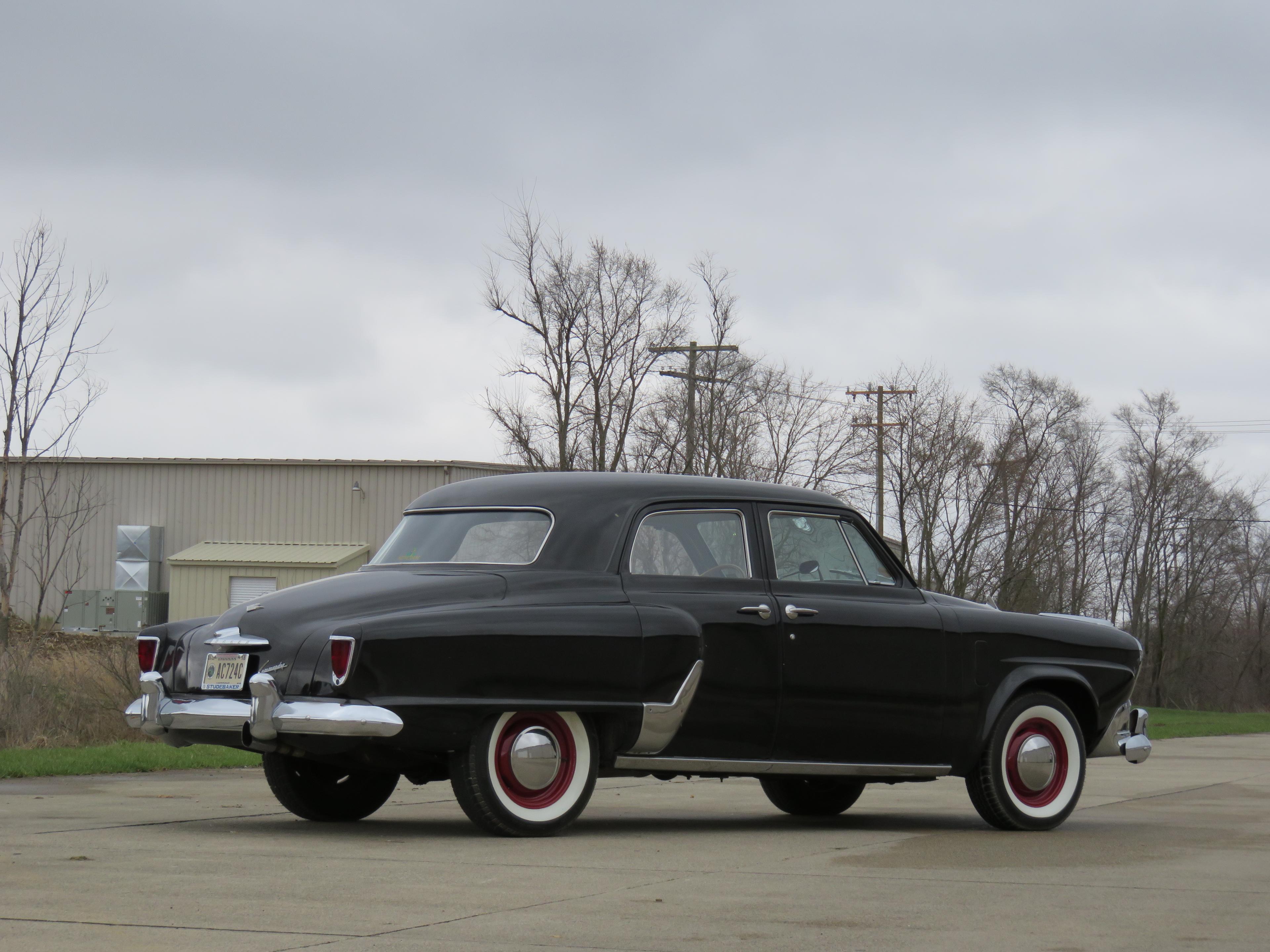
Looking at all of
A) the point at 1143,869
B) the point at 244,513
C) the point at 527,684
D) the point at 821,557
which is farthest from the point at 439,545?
the point at 244,513

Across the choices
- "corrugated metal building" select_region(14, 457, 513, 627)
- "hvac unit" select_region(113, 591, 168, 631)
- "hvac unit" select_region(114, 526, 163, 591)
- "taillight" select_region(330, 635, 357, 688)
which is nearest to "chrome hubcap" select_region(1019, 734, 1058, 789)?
"taillight" select_region(330, 635, 357, 688)

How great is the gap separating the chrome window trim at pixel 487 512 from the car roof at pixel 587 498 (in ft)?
0.03

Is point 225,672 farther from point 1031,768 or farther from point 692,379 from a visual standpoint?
point 692,379

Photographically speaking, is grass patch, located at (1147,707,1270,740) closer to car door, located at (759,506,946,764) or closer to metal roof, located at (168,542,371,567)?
car door, located at (759,506,946,764)

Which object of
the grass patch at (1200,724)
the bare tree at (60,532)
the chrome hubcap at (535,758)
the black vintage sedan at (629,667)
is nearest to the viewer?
the black vintage sedan at (629,667)

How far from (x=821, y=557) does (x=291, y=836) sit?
3184mm

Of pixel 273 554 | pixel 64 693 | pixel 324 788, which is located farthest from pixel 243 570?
pixel 324 788

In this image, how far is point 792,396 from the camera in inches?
1438

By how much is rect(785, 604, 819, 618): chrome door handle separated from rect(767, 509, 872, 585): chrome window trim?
354 millimetres

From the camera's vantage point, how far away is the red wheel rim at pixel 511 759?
7672 millimetres

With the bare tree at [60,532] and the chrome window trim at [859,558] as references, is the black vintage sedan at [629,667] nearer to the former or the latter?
the chrome window trim at [859,558]

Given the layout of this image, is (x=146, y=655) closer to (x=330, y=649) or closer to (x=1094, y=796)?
(x=330, y=649)

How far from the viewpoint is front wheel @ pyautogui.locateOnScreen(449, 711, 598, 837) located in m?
7.54

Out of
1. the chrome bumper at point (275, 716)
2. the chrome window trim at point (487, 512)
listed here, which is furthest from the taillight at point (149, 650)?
the chrome window trim at point (487, 512)
